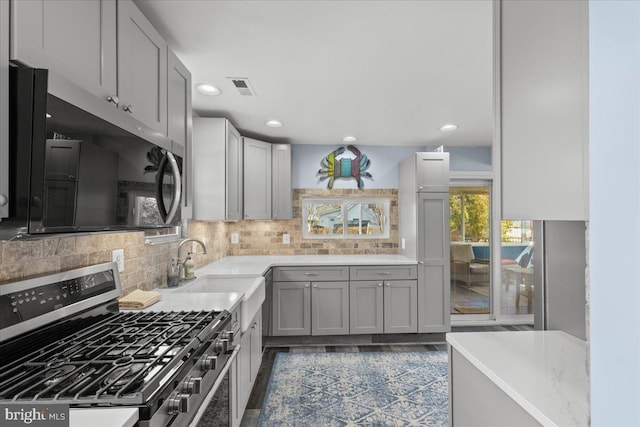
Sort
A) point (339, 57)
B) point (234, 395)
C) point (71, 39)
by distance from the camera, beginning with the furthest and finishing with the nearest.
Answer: point (339, 57), point (234, 395), point (71, 39)

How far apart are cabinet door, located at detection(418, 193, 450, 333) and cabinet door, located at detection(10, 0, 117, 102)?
3.10 m

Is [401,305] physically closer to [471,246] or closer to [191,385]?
[471,246]

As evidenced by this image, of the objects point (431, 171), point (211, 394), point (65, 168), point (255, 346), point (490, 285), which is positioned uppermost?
point (431, 171)

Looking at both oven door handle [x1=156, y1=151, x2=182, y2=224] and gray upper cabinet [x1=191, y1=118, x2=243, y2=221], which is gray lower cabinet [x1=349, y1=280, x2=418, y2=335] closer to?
gray upper cabinet [x1=191, y1=118, x2=243, y2=221]

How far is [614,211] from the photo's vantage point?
35cm

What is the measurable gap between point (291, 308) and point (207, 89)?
7.42 feet

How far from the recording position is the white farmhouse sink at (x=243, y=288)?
2152 millimetres

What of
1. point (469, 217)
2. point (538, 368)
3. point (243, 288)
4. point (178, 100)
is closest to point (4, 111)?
point (178, 100)

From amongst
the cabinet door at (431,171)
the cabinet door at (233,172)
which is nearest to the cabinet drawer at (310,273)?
the cabinet door at (233,172)

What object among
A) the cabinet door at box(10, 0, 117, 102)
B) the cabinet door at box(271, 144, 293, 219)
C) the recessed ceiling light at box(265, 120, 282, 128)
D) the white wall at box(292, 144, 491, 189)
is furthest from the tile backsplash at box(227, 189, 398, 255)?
the cabinet door at box(10, 0, 117, 102)

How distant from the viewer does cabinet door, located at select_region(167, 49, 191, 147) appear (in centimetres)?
178

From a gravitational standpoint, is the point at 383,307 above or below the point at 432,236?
below

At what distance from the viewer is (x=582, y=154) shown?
830mm

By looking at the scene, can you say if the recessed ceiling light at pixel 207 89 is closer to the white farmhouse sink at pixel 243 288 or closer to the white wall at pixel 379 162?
the white farmhouse sink at pixel 243 288
